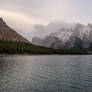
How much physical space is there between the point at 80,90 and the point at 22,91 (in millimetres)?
16855

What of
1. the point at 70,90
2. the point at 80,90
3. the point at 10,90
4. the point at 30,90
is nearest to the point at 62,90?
the point at 70,90

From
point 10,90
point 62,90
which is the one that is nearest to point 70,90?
point 62,90

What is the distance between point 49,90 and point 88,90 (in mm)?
11505

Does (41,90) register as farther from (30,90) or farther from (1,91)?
(1,91)

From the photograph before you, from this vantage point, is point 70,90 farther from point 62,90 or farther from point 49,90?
point 49,90

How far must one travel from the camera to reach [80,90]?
158 feet

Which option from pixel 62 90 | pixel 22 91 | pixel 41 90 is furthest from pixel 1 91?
pixel 62 90

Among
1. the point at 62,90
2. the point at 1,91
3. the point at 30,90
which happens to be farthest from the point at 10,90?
the point at 62,90

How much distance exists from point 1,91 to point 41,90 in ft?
36.7

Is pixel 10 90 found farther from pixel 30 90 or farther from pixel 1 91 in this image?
pixel 30 90

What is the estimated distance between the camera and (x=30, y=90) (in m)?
46.8

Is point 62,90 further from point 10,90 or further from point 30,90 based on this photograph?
point 10,90

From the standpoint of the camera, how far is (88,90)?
48125 millimetres

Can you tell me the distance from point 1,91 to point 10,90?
2.59 m
